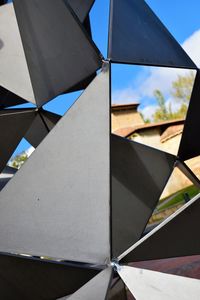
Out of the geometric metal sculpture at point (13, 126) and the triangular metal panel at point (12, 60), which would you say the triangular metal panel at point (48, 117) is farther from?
the triangular metal panel at point (12, 60)

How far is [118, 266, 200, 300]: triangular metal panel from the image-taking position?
2.62m

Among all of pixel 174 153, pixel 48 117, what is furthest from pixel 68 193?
pixel 174 153

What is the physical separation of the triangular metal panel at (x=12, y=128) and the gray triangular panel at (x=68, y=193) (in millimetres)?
1384

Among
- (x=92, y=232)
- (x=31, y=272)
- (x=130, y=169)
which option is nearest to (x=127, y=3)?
(x=130, y=169)

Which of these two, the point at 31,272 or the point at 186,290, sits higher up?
the point at 31,272

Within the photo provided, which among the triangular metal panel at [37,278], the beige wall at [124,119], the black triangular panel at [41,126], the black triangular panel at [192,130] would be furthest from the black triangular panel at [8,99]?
the beige wall at [124,119]

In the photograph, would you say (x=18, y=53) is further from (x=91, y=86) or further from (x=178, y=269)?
(x=178, y=269)

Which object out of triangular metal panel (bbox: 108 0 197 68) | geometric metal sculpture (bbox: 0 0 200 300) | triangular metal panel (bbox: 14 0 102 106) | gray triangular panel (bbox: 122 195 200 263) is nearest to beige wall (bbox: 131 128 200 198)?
triangular metal panel (bbox: 108 0 197 68)

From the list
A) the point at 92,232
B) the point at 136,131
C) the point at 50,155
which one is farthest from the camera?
the point at 136,131

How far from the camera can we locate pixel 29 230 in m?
3.09

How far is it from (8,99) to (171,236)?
377 centimetres

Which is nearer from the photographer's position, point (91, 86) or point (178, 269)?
point (91, 86)

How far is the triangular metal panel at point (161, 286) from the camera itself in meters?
2.62

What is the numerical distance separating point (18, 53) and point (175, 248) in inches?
114
